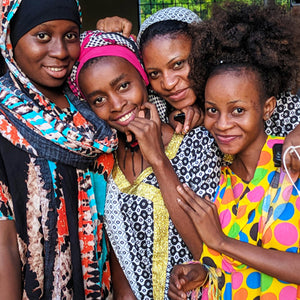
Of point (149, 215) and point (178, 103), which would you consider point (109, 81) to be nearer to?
point (178, 103)

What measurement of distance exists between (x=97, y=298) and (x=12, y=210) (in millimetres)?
655

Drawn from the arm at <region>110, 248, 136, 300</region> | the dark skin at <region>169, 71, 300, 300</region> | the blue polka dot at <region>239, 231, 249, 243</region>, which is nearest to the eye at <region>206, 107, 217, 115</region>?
the dark skin at <region>169, 71, 300, 300</region>

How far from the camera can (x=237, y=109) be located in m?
1.94

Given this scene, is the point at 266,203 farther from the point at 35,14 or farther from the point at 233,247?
the point at 35,14

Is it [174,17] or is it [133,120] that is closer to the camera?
[133,120]

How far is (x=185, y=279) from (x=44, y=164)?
859mm

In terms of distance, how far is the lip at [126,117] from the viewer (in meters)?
2.24

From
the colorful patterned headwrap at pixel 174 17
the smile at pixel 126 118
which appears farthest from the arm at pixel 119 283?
the colorful patterned headwrap at pixel 174 17

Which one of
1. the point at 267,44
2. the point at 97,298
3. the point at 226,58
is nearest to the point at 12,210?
the point at 97,298

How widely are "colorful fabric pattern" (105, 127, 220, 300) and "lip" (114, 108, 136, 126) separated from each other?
248 millimetres

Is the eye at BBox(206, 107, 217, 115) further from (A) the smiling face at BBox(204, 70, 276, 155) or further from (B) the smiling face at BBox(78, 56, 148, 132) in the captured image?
(B) the smiling face at BBox(78, 56, 148, 132)

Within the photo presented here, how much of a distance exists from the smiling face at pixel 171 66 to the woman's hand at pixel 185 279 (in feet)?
2.83

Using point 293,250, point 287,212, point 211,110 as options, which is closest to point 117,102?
point 211,110

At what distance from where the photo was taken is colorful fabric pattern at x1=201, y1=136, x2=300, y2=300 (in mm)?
1813
